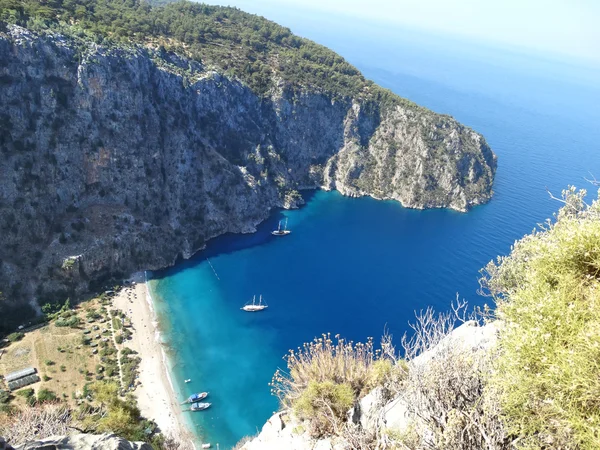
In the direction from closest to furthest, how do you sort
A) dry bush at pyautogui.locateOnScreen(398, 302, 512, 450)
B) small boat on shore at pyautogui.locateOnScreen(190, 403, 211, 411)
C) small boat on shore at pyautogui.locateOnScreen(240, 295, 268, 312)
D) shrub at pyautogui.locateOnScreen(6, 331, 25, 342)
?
dry bush at pyautogui.locateOnScreen(398, 302, 512, 450), small boat on shore at pyautogui.locateOnScreen(190, 403, 211, 411), shrub at pyautogui.locateOnScreen(6, 331, 25, 342), small boat on shore at pyautogui.locateOnScreen(240, 295, 268, 312)

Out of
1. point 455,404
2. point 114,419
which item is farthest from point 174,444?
point 455,404

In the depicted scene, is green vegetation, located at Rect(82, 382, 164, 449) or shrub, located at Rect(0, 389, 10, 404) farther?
shrub, located at Rect(0, 389, 10, 404)

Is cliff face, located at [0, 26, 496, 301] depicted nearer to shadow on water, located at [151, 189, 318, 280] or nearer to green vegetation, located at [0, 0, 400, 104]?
shadow on water, located at [151, 189, 318, 280]

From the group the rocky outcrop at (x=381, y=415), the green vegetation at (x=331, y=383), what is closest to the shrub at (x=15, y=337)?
the rocky outcrop at (x=381, y=415)

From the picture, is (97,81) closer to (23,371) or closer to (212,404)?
(23,371)

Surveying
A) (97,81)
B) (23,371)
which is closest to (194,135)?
(97,81)

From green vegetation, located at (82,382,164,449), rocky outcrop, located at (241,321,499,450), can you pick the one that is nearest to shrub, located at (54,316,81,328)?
green vegetation, located at (82,382,164,449)

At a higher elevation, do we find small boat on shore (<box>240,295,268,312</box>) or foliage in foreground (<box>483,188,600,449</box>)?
foliage in foreground (<box>483,188,600,449</box>)
